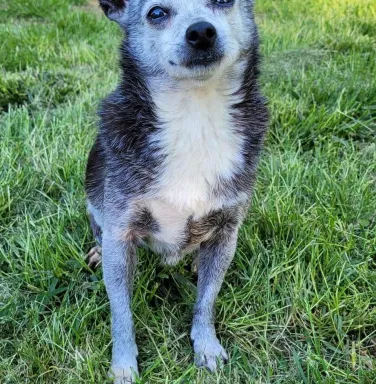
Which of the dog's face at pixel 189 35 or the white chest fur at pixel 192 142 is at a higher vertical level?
the dog's face at pixel 189 35

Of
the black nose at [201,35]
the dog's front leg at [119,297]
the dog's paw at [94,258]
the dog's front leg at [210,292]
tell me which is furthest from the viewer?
the dog's paw at [94,258]

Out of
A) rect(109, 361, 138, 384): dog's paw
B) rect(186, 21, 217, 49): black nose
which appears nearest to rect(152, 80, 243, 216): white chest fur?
rect(186, 21, 217, 49): black nose

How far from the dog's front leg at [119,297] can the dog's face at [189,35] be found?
29.9 inches

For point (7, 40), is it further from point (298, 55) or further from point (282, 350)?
point (282, 350)

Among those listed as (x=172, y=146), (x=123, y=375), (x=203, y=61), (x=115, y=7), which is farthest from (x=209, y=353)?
(x=115, y=7)

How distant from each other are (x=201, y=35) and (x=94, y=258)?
134 cm

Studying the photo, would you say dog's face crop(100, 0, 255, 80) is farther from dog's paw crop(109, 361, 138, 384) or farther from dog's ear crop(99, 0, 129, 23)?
dog's paw crop(109, 361, 138, 384)

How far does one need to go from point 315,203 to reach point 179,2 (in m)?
1.42

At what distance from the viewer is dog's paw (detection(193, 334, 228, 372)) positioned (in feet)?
7.61

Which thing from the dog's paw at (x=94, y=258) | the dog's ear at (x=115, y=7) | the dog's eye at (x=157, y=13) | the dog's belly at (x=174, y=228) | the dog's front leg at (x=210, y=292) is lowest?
the dog's paw at (x=94, y=258)

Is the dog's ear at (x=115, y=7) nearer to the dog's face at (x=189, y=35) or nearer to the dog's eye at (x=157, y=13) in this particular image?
the dog's face at (x=189, y=35)

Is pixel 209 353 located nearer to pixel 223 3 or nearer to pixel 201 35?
pixel 201 35

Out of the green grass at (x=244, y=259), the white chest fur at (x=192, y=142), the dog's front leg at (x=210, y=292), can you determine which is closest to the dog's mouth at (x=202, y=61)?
the white chest fur at (x=192, y=142)

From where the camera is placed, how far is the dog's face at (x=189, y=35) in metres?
2.00
